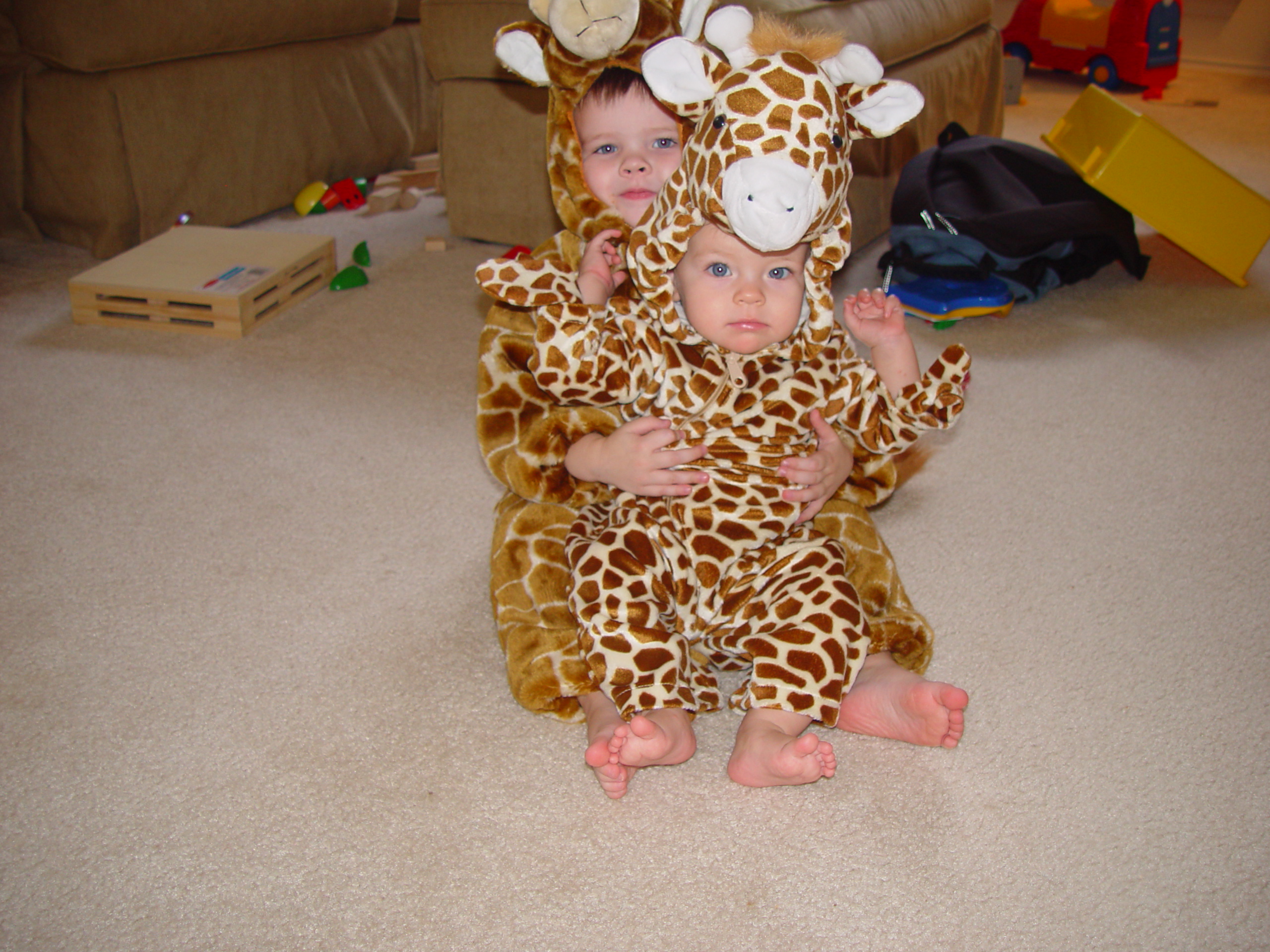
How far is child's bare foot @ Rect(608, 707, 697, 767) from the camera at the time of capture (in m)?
0.85

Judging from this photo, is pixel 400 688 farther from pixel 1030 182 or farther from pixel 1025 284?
pixel 1030 182

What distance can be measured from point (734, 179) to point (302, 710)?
629 millimetres

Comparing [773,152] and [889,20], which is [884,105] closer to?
[773,152]

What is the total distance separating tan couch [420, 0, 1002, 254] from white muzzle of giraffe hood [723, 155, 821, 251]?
45.2 inches

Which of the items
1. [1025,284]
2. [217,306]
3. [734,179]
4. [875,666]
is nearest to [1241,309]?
[1025,284]

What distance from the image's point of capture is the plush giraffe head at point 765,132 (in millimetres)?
825

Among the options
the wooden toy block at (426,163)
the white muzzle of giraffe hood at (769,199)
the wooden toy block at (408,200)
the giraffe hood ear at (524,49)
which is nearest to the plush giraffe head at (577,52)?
the giraffe hood ear at (524,49)

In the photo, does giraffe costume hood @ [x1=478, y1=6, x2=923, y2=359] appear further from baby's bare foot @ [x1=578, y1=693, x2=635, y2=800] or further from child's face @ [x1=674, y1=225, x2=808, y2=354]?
baby's bare foot @ [x1=578, y1=693, x2=635, y2=800]

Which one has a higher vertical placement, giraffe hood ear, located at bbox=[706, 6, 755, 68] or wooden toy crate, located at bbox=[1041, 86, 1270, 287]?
giraffe hood ear, located at bbox=[706, 6, 755, 68]

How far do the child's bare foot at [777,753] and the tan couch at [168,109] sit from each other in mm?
1767

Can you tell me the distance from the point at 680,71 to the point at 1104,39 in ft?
10.8

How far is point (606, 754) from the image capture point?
2.82 feet

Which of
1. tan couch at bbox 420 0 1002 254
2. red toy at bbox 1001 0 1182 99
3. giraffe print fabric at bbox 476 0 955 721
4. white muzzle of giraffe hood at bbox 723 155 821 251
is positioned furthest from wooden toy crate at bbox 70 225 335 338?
red toy at bbox 1001 0 1182 99

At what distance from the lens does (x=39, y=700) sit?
3.25 feet
